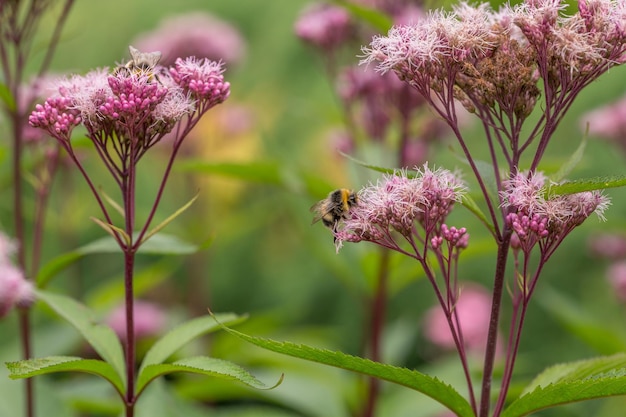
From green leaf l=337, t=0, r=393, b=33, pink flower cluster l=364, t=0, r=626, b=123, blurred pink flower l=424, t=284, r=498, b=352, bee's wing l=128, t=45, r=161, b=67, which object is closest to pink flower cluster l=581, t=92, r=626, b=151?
blurred pink flower l=424, t=284, r=498, b=352

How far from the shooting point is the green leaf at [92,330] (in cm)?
136

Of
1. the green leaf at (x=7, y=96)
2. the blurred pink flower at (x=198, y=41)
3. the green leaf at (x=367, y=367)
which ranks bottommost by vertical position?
the green leaf at (x=367, y=367)

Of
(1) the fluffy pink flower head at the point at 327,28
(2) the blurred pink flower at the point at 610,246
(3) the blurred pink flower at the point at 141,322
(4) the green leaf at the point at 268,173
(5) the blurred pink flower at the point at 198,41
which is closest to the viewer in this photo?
(4) the green leaf at the point at 268,173

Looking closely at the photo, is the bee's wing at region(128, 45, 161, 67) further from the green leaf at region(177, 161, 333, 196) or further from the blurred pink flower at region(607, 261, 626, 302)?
the blurred pink flower at region(607, 261, 626, 302)

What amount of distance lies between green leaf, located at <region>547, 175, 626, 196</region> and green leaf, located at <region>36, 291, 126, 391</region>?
27.5 inches

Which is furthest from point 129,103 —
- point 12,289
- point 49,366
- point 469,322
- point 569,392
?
point 469,322

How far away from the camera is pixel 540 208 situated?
1166mm

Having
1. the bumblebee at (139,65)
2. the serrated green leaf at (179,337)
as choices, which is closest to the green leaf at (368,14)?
the bumblebee at (139,65)

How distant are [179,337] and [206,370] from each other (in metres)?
0.22

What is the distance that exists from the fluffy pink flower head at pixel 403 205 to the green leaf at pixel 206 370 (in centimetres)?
22

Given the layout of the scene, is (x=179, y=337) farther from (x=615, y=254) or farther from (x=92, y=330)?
(x=615, y=254)

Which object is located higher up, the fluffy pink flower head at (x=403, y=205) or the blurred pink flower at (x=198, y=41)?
the blurred pink flower at (x=198, y=41)

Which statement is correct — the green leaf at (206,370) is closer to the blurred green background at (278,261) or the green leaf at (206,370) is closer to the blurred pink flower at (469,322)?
the blurred green background at (278,261)

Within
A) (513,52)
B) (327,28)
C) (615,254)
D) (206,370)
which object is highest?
(327,28)
